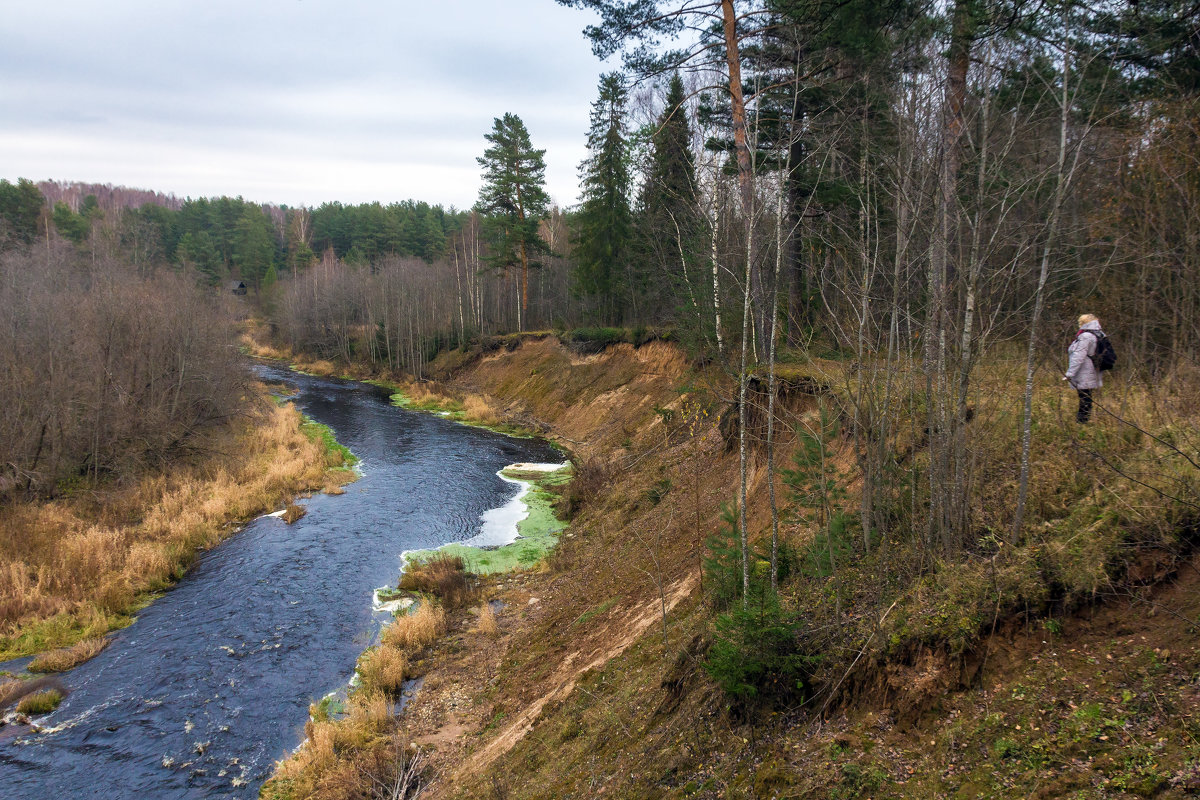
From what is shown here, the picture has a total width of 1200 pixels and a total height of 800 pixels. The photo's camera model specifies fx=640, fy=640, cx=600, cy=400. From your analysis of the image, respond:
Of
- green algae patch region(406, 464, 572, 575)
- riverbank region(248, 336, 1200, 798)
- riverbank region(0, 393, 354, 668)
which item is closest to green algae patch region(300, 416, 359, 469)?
riverbank region(0, 393, 354, 668)

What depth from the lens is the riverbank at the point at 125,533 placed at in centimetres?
1195

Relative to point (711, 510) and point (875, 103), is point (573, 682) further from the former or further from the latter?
point (875, 103)

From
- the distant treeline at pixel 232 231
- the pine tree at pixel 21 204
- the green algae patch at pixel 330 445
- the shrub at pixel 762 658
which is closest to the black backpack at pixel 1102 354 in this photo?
the shrub at pixel 762 658

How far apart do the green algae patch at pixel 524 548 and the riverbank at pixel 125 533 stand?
18.3 feet

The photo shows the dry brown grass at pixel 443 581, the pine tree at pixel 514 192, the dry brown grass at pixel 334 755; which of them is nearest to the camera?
the dry brown grass at pixel 334 755

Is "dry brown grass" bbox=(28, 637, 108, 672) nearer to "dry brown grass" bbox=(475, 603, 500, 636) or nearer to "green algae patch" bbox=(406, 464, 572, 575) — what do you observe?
"green algae patch" bbox=(406, 464, 572, 575)

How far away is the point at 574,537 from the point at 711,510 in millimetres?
5094

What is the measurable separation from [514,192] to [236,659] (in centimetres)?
3272

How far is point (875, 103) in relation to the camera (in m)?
7.98

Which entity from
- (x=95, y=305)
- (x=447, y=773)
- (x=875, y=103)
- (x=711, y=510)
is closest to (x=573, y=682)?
(x=447, y=773)

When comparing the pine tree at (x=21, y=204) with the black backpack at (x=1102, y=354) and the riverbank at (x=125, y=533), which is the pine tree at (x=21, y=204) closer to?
the riverbank at (x=125, y=533)

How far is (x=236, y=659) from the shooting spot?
10.9 metres

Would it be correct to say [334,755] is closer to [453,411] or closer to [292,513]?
[292,513]

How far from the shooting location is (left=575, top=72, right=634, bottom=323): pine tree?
31.6 metres
